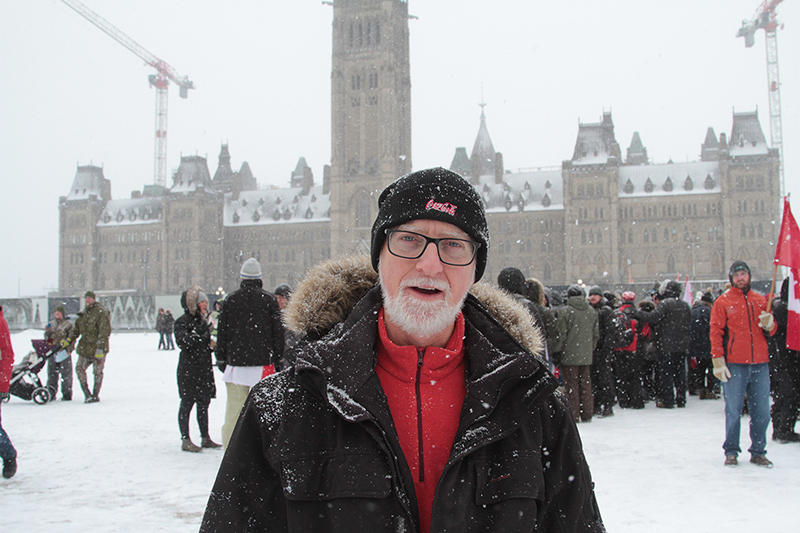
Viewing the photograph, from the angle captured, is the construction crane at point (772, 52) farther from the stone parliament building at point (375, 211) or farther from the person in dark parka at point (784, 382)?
the person in dark parka at point (784, 382)

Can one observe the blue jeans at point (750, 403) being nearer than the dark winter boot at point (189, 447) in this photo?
Yes

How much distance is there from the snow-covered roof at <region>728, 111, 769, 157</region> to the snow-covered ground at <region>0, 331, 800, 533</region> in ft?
177

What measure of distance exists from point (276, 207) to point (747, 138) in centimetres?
4588

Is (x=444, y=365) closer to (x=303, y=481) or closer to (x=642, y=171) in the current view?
(x=303, y=481)

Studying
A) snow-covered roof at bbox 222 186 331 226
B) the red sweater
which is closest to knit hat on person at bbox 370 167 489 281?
the red sweater

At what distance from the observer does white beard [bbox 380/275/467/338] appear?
1.57 metres

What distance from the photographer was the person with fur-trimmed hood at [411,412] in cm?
135

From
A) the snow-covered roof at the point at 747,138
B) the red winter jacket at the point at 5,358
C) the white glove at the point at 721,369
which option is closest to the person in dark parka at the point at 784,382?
the white glove at the point at 721,369

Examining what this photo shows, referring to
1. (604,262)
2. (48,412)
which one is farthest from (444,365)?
(604,262)

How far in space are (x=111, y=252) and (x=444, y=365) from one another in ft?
246

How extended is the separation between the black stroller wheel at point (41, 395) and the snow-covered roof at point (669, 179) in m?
53.5

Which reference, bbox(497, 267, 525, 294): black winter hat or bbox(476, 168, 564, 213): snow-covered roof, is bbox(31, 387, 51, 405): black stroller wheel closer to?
bbox(497, 267, 525, 294): black winter hat

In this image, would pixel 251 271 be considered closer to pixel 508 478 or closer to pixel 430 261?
pixel 430 261

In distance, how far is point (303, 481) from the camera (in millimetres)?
1350
